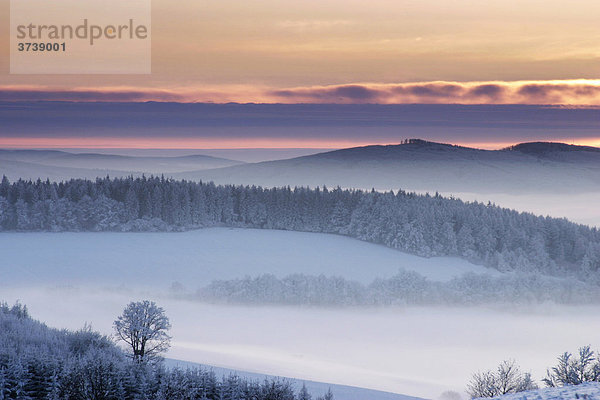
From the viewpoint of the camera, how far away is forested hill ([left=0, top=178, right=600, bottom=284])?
149625mm

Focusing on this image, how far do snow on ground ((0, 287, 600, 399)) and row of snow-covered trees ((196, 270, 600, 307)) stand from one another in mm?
2238

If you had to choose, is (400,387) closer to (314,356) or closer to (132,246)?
(314,356)

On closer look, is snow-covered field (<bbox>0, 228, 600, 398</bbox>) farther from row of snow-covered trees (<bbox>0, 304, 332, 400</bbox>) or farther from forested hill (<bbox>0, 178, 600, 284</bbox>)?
row of snow-covered trees (<bbox>0, 304, 332, 400</bbox>)

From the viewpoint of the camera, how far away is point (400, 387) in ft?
241

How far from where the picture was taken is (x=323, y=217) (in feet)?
534

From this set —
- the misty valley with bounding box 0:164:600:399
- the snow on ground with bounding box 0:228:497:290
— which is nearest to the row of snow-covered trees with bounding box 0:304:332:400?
the misty valley with bounding box 0:164:600:399

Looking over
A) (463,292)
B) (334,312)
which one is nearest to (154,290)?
(334,312)

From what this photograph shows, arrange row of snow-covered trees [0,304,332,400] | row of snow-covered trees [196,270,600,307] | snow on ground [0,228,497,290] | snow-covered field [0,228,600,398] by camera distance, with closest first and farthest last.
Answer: row of snow-covered trees [0,304,332,400] → snow-covered field [0,228,600,398] → row of snow-covered trees [196,270,600,307] → snow on ground [0,228,497,290]

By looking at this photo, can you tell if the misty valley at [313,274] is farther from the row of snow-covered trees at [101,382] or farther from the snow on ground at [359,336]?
the row of snow-covered trees at [101,382]

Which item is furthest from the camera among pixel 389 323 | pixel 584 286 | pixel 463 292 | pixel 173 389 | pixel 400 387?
pixel 584 286

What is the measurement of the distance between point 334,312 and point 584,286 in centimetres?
5134

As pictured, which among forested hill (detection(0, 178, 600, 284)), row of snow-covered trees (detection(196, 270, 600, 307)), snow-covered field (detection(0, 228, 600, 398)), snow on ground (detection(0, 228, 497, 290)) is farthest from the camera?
forested hill (detection(0, 178, 600, 284))

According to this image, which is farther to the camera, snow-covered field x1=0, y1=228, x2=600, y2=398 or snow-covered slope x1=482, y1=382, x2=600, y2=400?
snow-covered field x1=0, y1=228, x2=600, y2=398

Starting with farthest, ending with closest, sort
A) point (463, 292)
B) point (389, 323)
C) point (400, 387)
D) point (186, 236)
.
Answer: point (186, 236) < point (463, 292) < point (389, 323) < point (400, 387)
